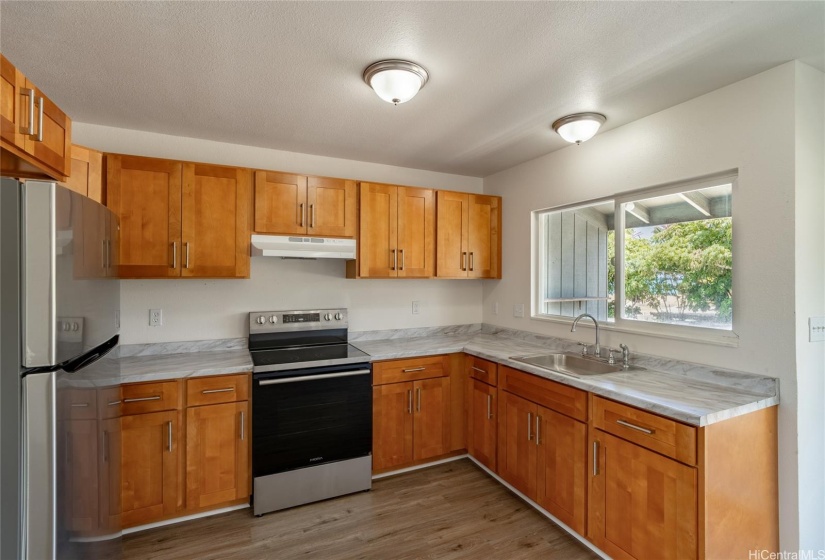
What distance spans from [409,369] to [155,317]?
184 centimetres

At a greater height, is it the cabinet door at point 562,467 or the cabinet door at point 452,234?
the cabinet door at point 452,234

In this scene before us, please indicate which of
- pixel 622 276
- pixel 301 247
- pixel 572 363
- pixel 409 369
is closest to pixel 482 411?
pixel 409 369

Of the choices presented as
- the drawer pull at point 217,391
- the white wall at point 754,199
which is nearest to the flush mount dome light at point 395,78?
the white wall at point 754,199

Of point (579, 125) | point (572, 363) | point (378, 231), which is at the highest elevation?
point (579, 125)

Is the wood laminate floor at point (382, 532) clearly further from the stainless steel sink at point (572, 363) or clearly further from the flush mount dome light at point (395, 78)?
the flush mount dome light at point (395, 78)

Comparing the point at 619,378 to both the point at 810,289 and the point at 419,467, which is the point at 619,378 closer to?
the point at 810,289

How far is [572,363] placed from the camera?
284 cm

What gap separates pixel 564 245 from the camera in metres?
3.21

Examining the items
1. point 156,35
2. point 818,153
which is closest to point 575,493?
point 818,153

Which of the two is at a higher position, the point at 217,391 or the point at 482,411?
the point at 217,391

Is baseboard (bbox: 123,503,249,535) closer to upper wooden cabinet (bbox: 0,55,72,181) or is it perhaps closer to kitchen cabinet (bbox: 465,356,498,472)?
kitchen cabinet (bbox: 465,356,498,472)

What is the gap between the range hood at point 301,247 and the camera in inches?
106

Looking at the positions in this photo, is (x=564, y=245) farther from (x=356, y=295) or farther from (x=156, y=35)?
(x=156, y=35)

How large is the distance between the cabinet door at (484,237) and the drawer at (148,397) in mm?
2406
